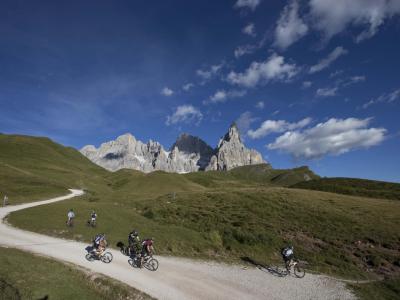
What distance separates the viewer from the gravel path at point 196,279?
2259 cm

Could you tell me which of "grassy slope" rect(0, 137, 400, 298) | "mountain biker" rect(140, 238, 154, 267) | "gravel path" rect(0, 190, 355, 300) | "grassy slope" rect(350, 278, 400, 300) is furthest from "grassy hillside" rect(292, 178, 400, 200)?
"mountain biker" rect(140, 238, 154, 267)

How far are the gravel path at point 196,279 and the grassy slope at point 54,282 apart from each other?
1679 mm

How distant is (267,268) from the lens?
31641mm

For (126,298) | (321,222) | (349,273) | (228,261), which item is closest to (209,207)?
(321,222)

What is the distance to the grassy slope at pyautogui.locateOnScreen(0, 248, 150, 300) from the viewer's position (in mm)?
18719

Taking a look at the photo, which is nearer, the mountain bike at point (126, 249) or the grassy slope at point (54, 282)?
the grassy slope at point (54, 282)

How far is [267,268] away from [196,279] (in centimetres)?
990

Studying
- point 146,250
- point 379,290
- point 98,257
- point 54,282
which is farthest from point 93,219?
point 379,290

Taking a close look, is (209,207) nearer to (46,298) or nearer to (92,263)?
(92,263)

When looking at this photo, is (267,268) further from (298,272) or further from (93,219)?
(93,219)

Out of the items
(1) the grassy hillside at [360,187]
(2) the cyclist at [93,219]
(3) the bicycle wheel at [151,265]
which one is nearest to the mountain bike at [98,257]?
(3) the bicycle wheel at [151,265]

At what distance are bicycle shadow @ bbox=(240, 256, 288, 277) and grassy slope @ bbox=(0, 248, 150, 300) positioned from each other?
1497 centimetres

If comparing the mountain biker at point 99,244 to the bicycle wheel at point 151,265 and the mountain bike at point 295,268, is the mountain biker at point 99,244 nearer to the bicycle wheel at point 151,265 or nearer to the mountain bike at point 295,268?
the bicycle wheel at point 151,265

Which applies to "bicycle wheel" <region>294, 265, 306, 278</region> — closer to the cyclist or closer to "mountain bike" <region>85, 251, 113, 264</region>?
"mountain bike" <region>85, 251, 113, 264</region>
